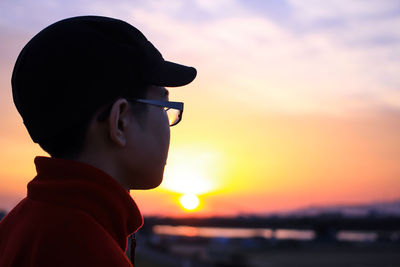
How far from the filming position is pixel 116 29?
2.01m

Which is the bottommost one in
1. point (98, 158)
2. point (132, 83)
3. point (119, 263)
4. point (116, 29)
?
point (119, 263)

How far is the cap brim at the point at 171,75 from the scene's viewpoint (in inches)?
81.0

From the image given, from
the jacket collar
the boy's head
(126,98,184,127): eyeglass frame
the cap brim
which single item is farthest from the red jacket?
the cap brim

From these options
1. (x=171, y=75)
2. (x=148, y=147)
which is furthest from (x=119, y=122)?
(x=171, y=75)

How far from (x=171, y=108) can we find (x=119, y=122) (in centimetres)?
31

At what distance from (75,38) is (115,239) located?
28.4 inches

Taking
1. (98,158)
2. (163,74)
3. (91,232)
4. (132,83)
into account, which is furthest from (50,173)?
(163,74)

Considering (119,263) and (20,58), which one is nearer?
(119,263)

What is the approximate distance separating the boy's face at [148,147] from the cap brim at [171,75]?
61 mm

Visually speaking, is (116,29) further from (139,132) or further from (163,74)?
(139,132)

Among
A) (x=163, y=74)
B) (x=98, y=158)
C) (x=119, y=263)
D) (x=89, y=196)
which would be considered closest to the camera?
(x=119, y=263)

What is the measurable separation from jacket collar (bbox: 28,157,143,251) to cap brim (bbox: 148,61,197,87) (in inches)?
17.2

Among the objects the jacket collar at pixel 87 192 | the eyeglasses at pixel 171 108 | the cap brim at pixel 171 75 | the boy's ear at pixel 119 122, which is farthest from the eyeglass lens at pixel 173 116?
the jacket collar at pixel 87 192

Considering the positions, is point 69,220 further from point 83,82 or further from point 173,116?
point 173,116
